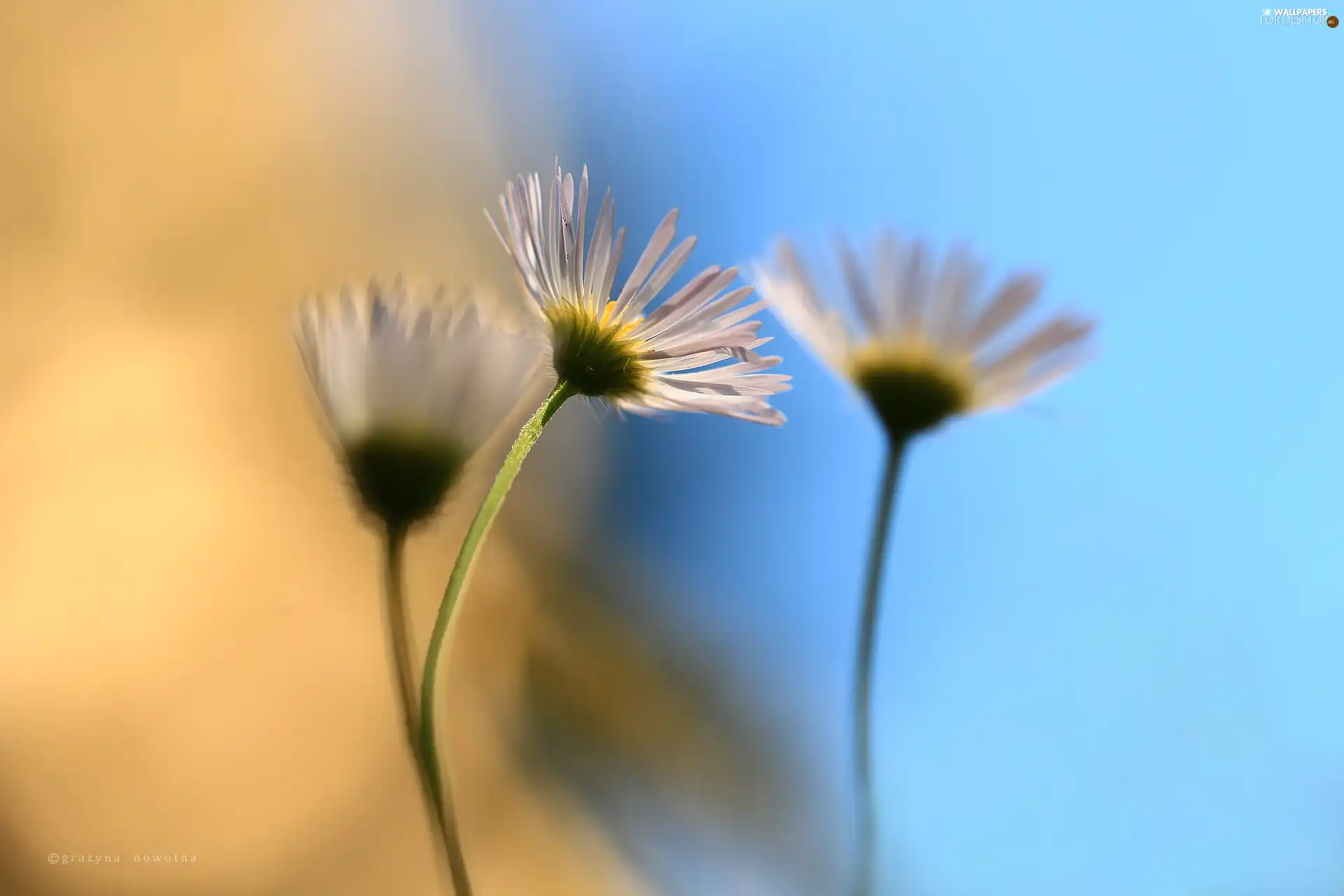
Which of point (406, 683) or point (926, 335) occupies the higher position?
point (926, 335)

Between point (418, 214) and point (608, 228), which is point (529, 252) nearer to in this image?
point (608, 228)

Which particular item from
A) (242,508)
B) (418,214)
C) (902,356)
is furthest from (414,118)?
(902,356)

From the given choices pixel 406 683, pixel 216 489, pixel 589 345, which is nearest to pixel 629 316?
pixel 589 345

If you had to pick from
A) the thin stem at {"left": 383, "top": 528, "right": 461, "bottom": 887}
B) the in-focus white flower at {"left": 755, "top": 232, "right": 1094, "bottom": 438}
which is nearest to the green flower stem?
the thin stem at {"left": 383, "top": 528, "right": 461, "bottom": 887}

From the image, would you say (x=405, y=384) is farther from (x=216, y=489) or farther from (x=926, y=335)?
(x=216, y=489)

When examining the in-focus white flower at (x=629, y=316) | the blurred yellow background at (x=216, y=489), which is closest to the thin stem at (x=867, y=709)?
the in-focus white flower at (x=629, y=316)

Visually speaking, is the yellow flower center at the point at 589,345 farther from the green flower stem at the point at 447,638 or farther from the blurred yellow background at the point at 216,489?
the blurred yellow background at the point at 216,489
